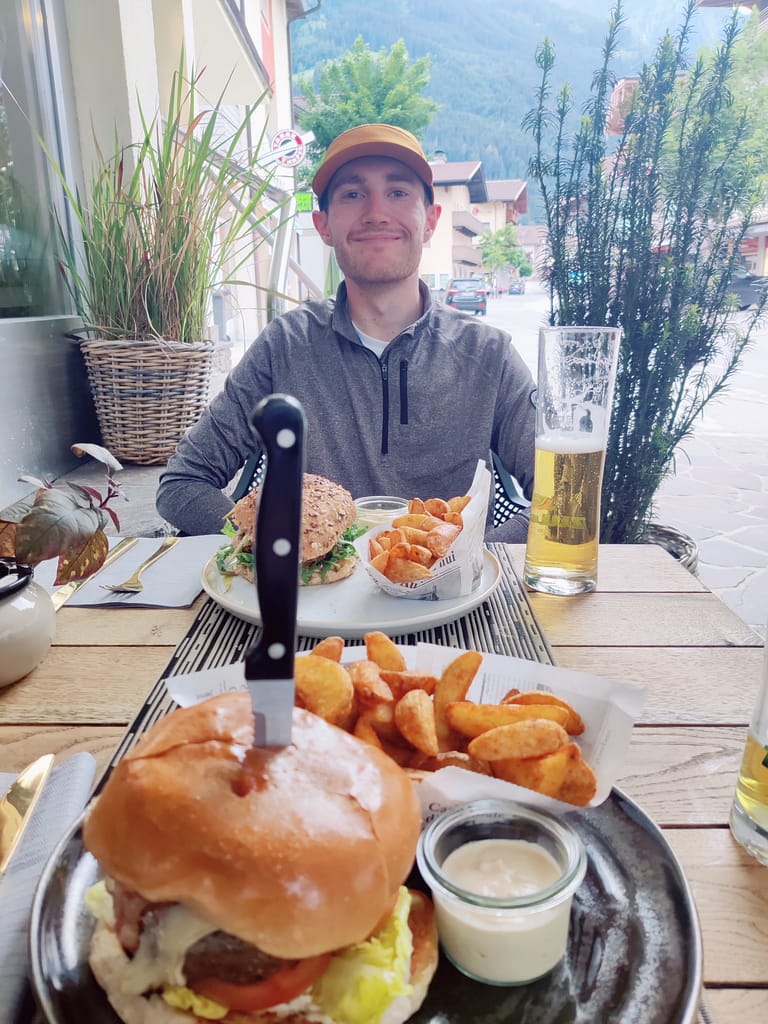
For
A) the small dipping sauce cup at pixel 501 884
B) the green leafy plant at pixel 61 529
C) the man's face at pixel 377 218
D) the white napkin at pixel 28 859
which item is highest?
the man's face at pixel 377 218

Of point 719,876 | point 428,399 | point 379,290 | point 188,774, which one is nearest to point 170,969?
point 188,774

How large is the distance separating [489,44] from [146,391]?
34698 millimetres

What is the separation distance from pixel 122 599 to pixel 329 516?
0.42 metres

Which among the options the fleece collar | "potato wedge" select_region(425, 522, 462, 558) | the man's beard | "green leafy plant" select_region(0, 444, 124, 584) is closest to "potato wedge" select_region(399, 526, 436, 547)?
Answer: "potato wedge" select_region(425, 522, 462, 558)

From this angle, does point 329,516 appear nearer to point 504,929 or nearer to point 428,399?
point 504,929

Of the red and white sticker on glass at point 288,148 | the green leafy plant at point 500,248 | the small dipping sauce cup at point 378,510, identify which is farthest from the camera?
the green leafy plant at point 500,248

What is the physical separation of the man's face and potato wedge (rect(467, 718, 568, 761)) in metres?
2.05

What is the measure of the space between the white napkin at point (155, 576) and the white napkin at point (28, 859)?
0.53 metres

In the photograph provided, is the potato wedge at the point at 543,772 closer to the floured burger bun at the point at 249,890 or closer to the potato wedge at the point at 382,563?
the floured burger bun at the point at 249,890

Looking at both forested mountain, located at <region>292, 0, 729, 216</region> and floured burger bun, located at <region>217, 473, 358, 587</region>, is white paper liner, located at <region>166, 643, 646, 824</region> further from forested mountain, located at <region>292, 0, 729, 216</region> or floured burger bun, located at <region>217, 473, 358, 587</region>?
forested mountain, located at <region>292, 0, 729, 216</region>

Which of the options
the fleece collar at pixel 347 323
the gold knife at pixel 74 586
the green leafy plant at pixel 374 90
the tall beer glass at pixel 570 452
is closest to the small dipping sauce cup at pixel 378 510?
the tall beer glass at pixel 570 452

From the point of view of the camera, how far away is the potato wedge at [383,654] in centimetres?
93

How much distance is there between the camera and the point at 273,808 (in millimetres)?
508

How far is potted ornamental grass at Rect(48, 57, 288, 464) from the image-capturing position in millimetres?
2902
